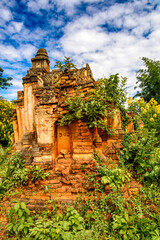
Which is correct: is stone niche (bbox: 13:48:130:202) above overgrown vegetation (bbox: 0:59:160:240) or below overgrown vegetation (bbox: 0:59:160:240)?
above

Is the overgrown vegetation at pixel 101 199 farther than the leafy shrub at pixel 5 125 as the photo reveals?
No

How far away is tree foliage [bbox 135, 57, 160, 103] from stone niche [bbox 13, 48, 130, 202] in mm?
13650

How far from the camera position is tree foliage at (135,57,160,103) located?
14816 millimetres

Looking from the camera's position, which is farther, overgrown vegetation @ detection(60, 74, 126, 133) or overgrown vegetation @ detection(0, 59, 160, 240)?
overgrown vegetation @ detection(60, 74, 126, 133)

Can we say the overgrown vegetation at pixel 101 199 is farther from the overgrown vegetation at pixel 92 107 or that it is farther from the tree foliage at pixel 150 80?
the tree foliage at pixel 150 80

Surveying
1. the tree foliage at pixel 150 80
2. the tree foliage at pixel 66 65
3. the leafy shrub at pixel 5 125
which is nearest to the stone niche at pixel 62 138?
the tree foliage at pixel 66 65

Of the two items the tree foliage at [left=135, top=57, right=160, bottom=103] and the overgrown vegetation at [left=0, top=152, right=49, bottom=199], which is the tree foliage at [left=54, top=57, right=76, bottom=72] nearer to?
the overgrown vegetation at [left=0, top=152, right=49, bottom=199]

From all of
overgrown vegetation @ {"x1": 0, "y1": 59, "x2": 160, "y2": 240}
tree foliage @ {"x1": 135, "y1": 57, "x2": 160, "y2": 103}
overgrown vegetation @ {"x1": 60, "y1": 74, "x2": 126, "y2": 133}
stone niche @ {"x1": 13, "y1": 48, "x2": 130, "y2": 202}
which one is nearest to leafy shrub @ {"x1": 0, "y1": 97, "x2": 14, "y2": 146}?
stone niche @ {"x1": 13, "y1": 48, "x2": 130, "y2": 202}

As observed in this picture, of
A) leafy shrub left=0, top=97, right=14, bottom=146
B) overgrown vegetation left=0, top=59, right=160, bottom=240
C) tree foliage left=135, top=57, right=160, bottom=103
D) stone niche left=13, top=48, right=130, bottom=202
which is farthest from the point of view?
tree foliage left=135, top=57, right=160, bottom=103

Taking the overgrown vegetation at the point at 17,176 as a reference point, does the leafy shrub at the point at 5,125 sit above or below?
above

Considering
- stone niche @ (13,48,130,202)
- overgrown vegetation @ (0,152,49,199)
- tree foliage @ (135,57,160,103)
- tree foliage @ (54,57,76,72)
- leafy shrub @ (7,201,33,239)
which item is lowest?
leafy shrub @ (7,201,33,239)

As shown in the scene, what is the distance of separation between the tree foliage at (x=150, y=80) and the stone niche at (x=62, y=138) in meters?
13.6

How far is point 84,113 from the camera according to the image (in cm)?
342

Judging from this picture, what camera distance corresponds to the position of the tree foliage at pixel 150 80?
1482 cm
